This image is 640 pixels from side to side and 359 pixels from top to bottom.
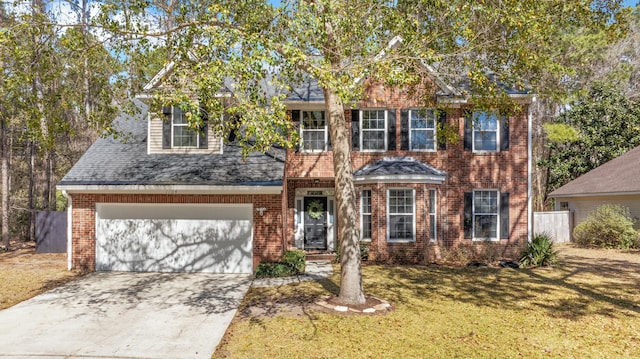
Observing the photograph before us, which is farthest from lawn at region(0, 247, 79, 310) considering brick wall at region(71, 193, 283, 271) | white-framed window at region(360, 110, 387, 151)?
white-framed window at region(360, 110, 387, 151)

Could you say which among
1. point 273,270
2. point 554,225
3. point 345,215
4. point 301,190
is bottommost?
point 273,270

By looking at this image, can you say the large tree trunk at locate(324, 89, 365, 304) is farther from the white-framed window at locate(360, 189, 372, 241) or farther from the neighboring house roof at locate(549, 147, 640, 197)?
→ the neighboring house roof at locate(549, 147, 640, 197)

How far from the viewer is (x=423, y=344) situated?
6.88 m

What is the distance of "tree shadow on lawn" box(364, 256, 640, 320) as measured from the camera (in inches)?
364

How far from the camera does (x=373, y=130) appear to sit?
52.3 feet

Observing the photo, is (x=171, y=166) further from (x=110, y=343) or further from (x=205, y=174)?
(x=110, y=343)

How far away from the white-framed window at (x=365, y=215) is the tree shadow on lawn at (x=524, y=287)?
5.84 ft

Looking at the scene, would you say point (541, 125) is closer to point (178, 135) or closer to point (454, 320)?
point (178, 135)

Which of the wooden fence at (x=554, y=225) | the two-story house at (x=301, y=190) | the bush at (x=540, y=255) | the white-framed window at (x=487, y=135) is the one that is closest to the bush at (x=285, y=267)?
the two-story house at (x=301, y=190)

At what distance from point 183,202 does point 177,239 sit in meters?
1.20

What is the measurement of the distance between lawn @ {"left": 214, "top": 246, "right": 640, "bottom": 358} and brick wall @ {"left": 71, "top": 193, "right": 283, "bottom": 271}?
2.40 metres

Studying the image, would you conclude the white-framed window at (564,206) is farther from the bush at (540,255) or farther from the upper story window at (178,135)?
the upper story window at (178,135)

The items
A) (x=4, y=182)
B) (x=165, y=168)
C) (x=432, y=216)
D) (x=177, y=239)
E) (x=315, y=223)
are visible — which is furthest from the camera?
(x=4, y=182)

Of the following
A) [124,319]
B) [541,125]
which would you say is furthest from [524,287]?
[541,125]
